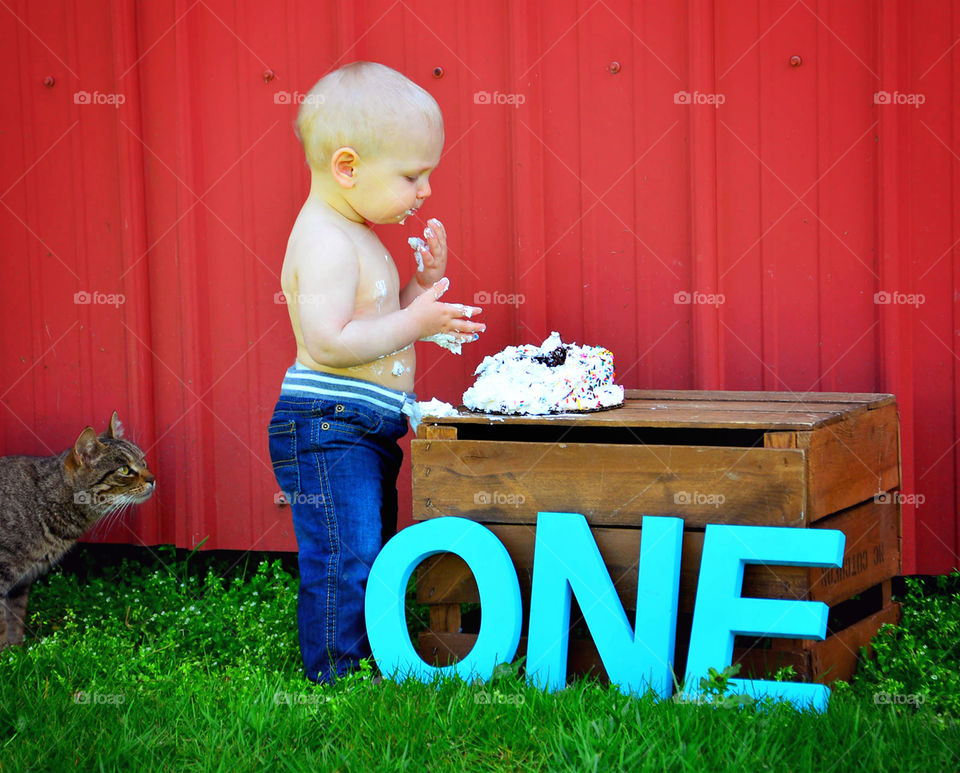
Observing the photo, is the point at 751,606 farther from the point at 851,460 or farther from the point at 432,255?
the point at 432,255

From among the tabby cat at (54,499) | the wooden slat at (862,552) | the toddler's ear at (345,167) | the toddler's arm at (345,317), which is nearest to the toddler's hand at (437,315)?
the toddler's arm at (345,317)

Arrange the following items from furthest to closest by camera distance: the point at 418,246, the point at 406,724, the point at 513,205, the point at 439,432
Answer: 1. the point at 513,205
2. the point at 418,246
3. the point at 439,432
4. the point at 406,724

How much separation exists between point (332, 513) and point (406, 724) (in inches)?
28.6

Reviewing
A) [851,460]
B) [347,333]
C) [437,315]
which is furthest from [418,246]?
[851,460]

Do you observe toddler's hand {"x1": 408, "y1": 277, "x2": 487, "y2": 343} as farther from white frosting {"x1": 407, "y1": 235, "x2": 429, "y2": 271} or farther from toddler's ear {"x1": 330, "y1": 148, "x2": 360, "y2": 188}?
toddler's ear {"x1": 330, "y1": 148, "x2": 360, "y2": 188}

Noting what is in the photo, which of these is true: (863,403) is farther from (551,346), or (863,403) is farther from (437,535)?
(437,535)

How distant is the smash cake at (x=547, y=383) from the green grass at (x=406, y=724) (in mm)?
740

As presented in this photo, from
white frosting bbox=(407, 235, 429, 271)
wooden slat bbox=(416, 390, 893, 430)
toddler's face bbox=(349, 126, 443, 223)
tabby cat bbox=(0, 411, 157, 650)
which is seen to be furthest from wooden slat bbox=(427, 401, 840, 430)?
tabby cat bbox=(0, 411, 157, 650)

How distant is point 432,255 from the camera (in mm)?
3205

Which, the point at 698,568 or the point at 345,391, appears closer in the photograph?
the point at 698,568

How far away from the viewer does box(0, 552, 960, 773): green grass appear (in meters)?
2.25

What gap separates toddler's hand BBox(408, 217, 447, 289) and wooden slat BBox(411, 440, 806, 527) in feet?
1.90

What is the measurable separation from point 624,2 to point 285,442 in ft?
6.42

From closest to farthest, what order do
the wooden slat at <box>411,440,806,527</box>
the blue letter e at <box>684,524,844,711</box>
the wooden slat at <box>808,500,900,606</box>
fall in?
1. the blue letter e at <box>684,524,844,711</box>
2. the wooden slat at <box>411,440,806,527</box>
3. the wooden slat at <box>808,500,900,606</box>
